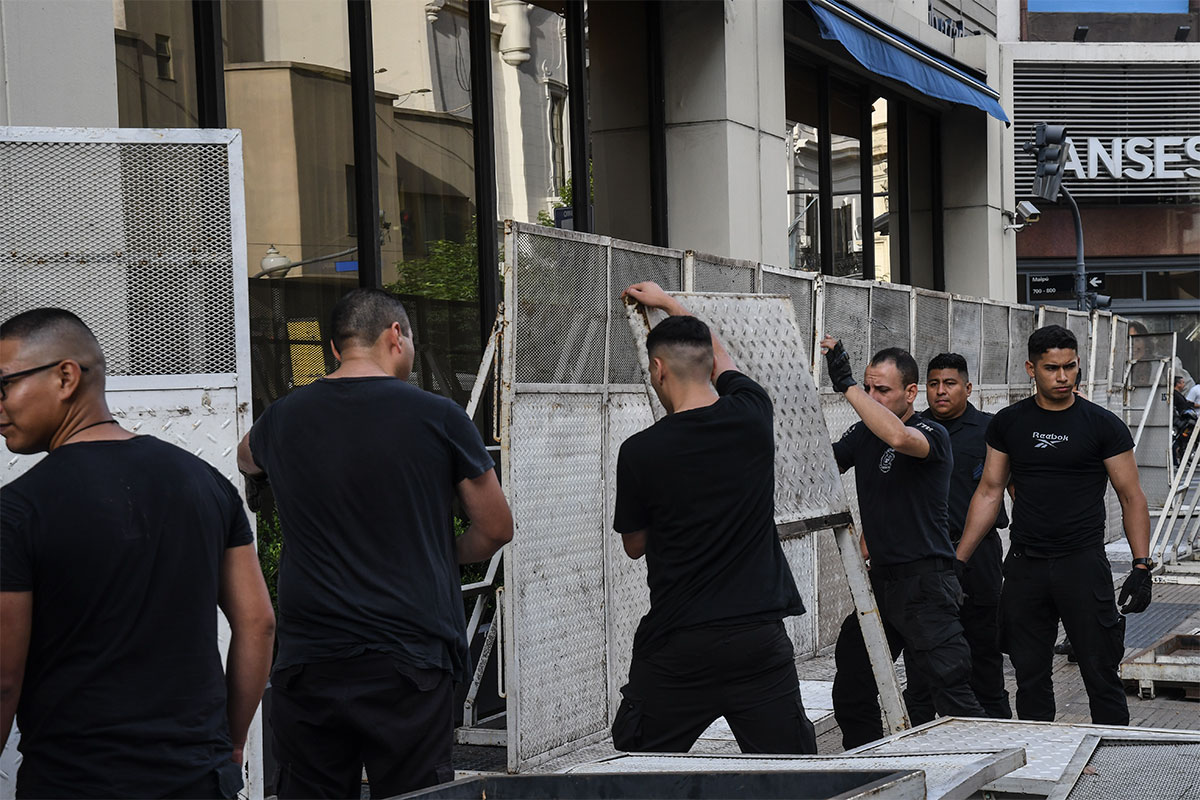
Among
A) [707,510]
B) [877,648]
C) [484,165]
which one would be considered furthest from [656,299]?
[484,165]

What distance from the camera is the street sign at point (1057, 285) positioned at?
123ft

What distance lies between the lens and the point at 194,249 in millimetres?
4676

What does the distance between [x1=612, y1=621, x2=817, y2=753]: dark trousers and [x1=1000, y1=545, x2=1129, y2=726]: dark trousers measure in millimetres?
2575

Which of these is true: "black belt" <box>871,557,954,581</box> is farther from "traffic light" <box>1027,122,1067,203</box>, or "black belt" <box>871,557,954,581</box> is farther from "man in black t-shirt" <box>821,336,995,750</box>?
"traffic light" <box>1027,122,1067,203</box>

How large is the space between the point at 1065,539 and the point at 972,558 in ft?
2.40

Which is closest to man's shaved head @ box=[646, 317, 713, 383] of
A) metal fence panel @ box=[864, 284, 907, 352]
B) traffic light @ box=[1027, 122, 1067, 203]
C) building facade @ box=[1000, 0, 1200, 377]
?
metal fence panel @ box=[864, 284, 907, 352]

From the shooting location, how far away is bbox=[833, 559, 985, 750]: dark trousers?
6.45 metres

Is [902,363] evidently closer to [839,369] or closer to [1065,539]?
[839,369]

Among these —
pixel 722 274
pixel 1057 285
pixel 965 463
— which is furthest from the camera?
pixel 1057 285

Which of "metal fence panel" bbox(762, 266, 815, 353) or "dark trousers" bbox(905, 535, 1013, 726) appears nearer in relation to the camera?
"dark trousers" bbox(905, 535, 1013, 726)

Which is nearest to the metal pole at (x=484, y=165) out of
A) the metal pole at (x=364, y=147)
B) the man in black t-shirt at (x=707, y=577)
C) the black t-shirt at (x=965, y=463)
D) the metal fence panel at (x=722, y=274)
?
the metal pole at (x=364, y=147)

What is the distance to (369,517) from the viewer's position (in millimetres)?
4035

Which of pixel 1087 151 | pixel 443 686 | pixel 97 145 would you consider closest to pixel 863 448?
pixel 443 686

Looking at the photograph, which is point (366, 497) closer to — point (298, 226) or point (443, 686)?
point (443, 686)
